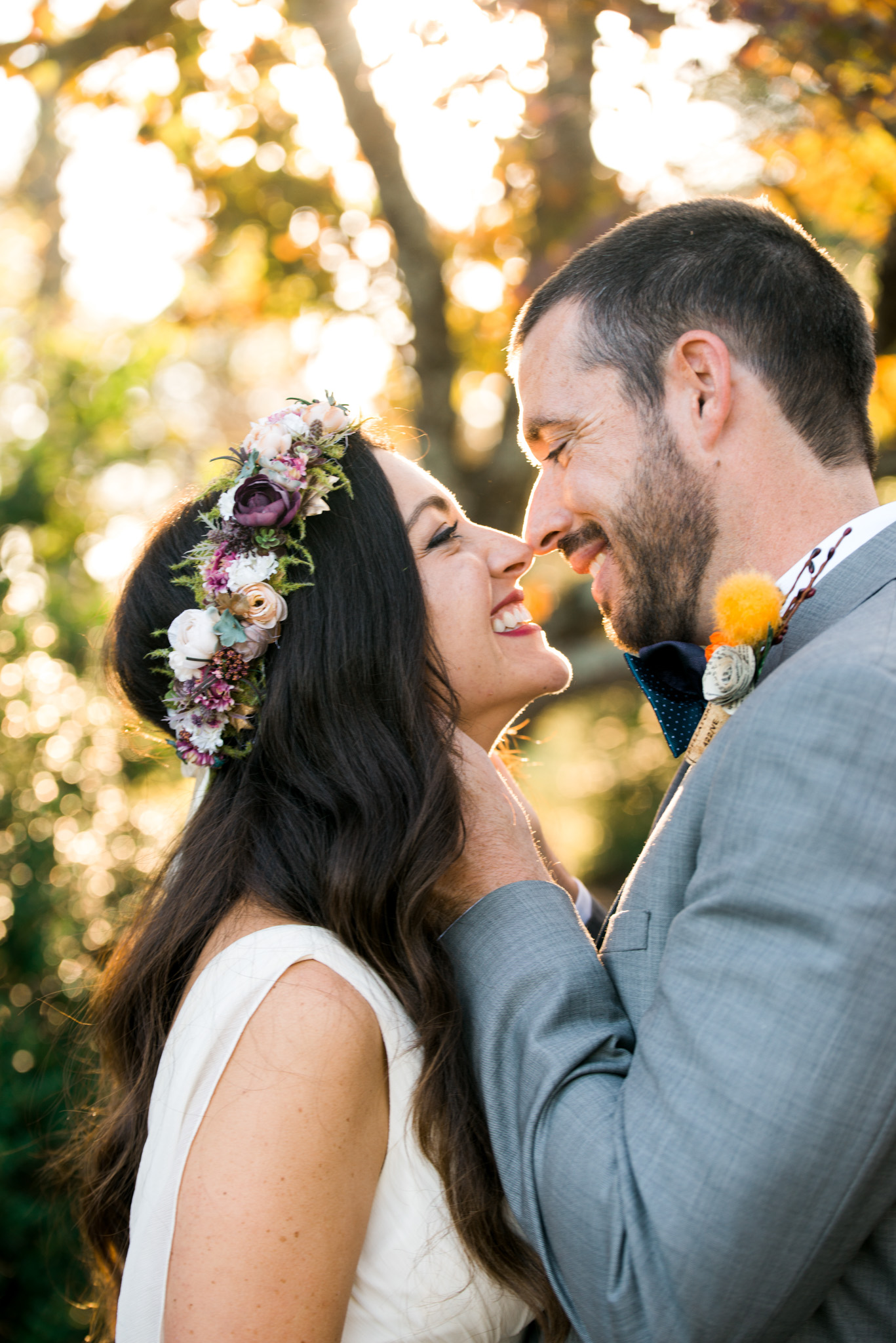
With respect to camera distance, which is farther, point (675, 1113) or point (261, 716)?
point (261, 716)

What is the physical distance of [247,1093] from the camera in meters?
1.84

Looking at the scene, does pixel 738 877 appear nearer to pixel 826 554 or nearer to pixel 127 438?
pixel 826 554

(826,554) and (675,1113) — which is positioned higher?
(826,554)

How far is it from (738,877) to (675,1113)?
350 millimetres

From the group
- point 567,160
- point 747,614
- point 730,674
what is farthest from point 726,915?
point 567,160

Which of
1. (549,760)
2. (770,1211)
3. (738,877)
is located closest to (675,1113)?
(770,1211)

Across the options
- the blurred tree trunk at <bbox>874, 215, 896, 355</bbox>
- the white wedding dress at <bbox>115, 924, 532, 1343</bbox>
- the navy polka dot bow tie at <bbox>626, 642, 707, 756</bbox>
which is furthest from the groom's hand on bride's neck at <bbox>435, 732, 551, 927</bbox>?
the blurred tree trunk at <bbox>874, 215, 896, 355</bbox>

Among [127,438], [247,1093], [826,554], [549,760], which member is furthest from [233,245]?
[549,760]

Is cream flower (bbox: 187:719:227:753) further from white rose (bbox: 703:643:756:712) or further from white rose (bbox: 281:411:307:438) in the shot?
white rose (bbox: 703:643:756:712)

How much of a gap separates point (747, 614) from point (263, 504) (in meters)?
1.18

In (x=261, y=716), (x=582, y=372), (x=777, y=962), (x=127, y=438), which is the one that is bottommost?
(x=127, y=438)

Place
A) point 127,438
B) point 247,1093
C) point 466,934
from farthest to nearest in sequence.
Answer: point 127,438 < point 466,934 < point 247,1093

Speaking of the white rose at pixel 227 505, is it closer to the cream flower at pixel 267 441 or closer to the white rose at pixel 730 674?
the cream flower at pixel 267 441

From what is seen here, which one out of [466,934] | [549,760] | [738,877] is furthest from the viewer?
[549,760]
